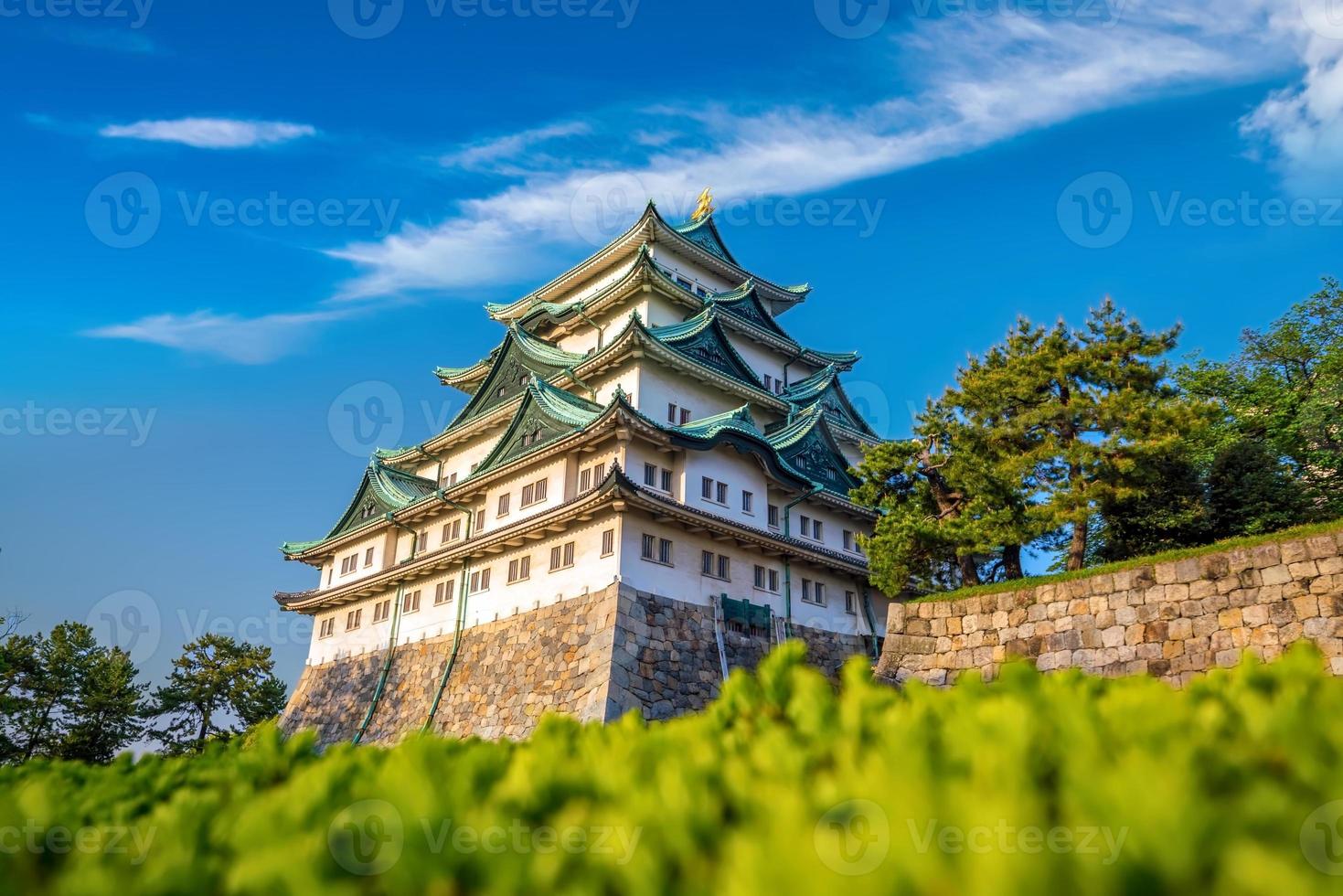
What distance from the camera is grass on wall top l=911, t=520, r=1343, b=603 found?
55.5 feet

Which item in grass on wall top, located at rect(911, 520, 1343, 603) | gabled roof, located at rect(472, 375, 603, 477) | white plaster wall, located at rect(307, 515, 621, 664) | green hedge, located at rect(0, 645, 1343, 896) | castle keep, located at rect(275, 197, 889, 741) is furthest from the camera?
gabled roof, located at rect(472, 375, 603, 477)

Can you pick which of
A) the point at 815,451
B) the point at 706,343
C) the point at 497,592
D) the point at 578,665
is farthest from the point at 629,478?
the point at 815,451

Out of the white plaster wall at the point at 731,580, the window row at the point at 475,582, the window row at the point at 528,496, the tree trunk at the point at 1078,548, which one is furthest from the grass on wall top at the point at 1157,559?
the window row at the point at 528,496

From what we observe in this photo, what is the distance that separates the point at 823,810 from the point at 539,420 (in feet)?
98.6

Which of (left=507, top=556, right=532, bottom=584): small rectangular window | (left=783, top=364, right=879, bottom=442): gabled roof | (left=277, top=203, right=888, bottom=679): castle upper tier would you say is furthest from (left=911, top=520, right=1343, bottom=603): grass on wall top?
(left=783, top=364, right=879, bottom=442): gabled roof

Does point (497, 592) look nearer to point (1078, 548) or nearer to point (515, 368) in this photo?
point (515, 368)

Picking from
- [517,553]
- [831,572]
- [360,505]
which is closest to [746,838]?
[517,553]

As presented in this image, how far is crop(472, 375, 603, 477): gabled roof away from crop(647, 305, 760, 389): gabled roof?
4.46 m

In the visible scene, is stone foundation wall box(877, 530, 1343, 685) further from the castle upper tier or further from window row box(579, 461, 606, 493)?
window row box(579, 461, 606, 493)

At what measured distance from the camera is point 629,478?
27.7m

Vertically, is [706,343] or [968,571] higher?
[706,343]

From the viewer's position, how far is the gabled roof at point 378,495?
38.8 metres

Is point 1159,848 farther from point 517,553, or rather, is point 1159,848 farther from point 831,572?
point 831,572

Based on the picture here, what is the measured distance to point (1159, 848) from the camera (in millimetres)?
1928
